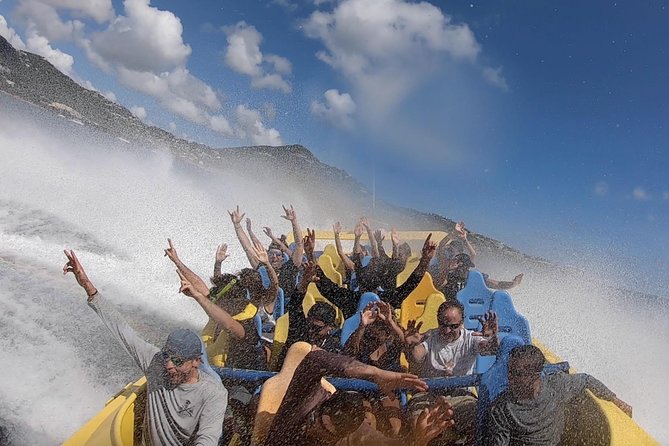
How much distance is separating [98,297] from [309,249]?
1920 mm

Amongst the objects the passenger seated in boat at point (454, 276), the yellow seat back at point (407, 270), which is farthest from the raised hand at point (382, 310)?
the yellow seat back at point (407, 270)

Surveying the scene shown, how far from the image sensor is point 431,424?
211 centimetres

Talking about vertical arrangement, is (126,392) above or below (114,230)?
above

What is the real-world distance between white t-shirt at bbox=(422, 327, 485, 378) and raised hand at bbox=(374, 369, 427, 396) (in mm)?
1574

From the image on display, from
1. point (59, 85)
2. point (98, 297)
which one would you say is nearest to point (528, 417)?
point (98, 297)

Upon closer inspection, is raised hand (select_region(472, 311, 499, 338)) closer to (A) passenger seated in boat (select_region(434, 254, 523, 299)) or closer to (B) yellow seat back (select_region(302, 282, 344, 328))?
(B) yellow seat back (select_region(302, 282, 344, 328))

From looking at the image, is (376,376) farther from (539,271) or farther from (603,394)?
(539,271)

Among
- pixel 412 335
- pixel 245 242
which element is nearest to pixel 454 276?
pixel 245 242

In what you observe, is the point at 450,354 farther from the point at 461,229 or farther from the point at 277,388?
the point at 461,229

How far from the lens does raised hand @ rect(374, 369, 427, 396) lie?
7.01 feet

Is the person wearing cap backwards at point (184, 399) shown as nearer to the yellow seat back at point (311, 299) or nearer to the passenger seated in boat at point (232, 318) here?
the passenger seated in boat at point (232, 318)

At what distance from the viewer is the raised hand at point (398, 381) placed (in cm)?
214

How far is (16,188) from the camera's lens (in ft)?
49.3

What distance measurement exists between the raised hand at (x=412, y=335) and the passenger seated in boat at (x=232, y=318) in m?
1.08
